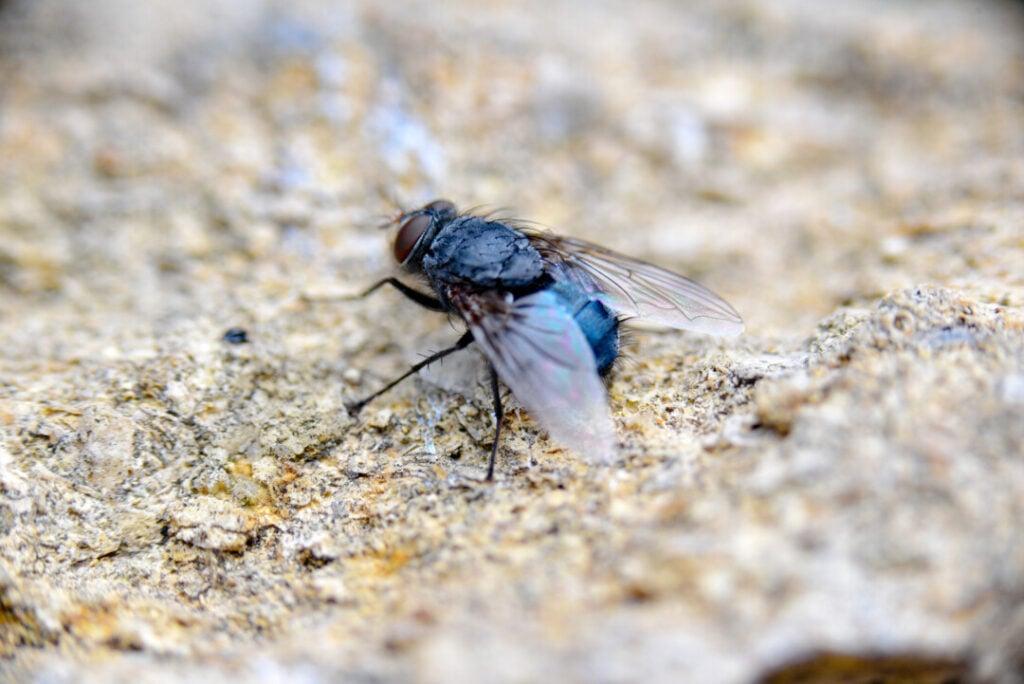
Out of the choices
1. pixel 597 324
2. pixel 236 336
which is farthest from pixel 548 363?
pixel 236 336

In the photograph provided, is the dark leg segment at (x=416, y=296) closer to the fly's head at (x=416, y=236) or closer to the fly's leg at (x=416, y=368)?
the fly's head at (x=416, y=236)

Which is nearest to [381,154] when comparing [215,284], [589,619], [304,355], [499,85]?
[499,85]

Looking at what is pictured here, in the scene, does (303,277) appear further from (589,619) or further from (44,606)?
(589,619)

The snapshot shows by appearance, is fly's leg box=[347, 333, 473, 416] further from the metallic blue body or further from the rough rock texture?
the metallic blue body

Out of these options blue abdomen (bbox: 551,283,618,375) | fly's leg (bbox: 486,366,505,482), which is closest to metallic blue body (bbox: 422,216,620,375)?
blue abdomen (bbox: 551,283,618,375)

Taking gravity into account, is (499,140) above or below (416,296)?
above

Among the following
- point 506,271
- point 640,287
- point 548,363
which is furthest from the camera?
point 640,287

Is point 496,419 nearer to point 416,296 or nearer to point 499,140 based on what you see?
point 416,296
